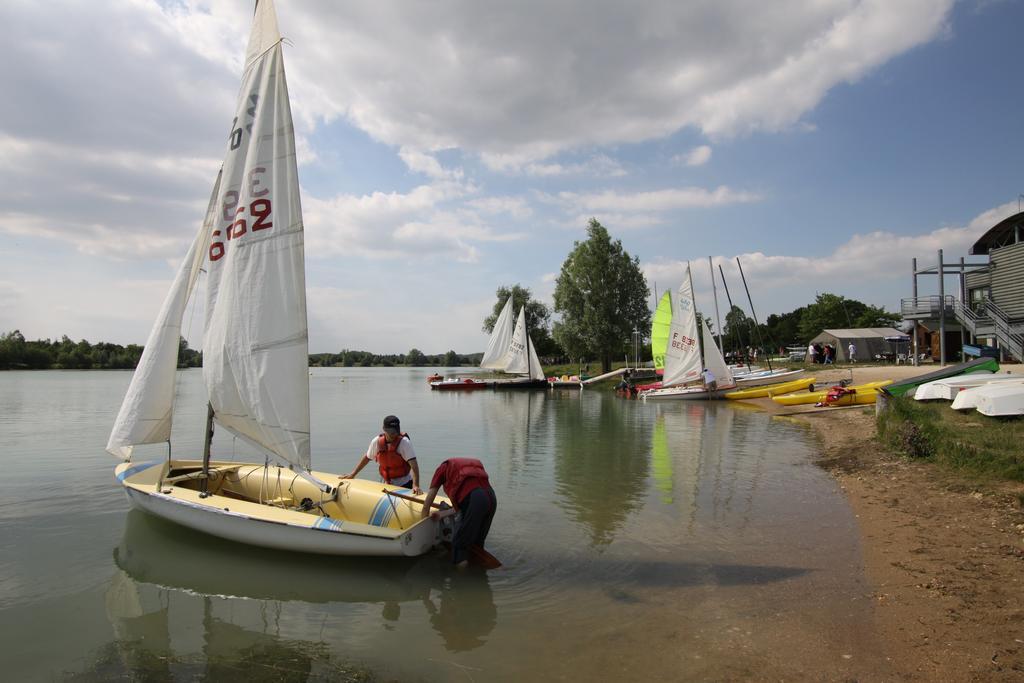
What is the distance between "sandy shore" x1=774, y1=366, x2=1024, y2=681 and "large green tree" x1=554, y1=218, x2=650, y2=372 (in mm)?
43701

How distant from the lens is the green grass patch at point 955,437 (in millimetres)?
9930

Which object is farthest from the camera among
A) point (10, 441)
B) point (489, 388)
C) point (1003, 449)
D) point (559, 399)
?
point (489, 388)

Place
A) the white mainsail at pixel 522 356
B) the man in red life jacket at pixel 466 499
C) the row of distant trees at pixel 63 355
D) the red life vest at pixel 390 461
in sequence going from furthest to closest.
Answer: the row of distant trees at pixel 63 355 → the white mainsail at pixel 522 356 → the red life vest at pixel 390 461 → the man in red life jacket at pixel 466 499

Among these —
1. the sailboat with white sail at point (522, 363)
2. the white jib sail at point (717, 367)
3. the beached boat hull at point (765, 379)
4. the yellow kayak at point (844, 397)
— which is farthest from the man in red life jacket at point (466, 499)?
the sailboat with white sail at point (522, 363)

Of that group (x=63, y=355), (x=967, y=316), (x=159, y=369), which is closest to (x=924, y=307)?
(x=967, y=316)

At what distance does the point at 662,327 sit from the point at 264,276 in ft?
107

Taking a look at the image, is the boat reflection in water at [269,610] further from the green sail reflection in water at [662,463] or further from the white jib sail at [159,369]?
the green sail reflection in water at [662,463]

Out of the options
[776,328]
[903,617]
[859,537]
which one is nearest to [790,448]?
[859,537]

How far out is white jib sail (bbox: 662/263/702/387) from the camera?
34375 millimetres

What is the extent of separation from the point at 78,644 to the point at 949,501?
11.8m

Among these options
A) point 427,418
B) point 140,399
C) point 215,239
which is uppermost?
point 215,239

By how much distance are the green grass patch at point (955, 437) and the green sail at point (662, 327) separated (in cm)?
2045

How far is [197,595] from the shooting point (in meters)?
7.15

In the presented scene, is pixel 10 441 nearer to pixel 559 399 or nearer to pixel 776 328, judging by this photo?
pixel 559 399
